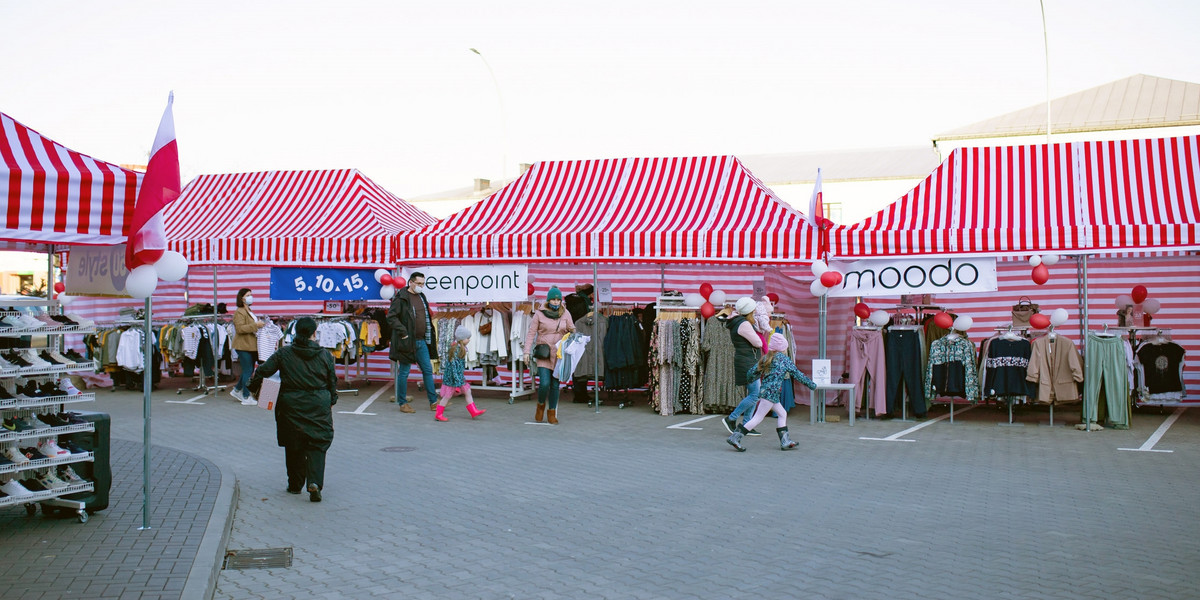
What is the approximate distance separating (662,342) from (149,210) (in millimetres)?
8498

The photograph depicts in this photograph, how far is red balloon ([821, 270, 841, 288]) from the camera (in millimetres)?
12969

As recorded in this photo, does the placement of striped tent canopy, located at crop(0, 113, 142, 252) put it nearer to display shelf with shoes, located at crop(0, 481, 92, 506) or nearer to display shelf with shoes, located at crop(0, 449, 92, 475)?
display shelf with shoes, located at crop(0, 449, 92, 475)

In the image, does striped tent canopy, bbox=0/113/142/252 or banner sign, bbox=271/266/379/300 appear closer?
striped tent canopy, bbox=0/113/142/252

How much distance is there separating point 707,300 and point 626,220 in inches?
68.9

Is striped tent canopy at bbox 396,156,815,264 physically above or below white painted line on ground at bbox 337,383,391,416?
above

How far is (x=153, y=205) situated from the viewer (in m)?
6.79

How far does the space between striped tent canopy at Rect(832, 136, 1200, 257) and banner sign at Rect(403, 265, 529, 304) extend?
4.73 m

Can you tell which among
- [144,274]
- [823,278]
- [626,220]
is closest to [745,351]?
[823,278]

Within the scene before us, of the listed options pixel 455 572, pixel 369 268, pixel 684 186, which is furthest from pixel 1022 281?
pixel 455 572

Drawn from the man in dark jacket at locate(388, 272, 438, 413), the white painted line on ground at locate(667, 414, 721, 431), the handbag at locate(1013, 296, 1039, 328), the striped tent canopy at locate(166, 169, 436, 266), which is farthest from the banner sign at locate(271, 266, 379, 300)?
the handbag at locate(1013, 296, 1039, 328)

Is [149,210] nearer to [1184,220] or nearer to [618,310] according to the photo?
[618,310]

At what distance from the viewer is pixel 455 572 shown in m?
6.14

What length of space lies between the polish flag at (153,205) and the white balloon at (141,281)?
0.06 metres

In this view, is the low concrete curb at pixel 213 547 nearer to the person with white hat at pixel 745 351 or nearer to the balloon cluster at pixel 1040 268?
the person with white hat at pixel 745 351
